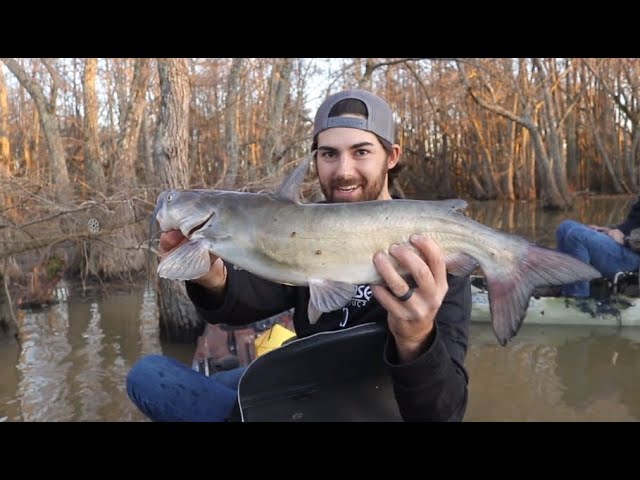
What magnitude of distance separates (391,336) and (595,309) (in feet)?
17.9

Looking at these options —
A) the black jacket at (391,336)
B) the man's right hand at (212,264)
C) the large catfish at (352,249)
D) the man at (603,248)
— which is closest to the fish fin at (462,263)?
the large catfish at (352,249)

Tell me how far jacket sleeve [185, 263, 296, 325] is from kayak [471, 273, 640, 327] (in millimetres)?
4214

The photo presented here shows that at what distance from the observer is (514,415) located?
4590 mm

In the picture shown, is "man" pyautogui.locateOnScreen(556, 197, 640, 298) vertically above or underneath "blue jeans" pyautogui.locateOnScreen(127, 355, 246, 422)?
above

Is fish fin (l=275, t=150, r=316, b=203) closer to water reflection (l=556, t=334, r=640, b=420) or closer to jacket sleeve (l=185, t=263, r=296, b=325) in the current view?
jacket sleeve (l=185, t=263, r=296, b=325)

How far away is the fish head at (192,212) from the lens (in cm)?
216

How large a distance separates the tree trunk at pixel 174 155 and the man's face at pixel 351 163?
4.24 metres

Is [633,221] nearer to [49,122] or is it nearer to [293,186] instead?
[293,186]

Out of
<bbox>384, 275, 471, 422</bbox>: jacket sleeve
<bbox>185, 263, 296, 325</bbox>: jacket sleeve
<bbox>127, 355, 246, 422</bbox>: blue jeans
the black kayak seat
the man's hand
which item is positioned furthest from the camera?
<bbox>127, 355, 246, 422</bbox>: blue jeans

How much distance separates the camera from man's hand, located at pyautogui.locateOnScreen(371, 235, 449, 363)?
6.56 ft

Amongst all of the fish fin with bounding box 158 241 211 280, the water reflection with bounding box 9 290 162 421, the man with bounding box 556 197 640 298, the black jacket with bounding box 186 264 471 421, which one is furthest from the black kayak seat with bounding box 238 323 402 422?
the man with bounding box 556 197 640 298

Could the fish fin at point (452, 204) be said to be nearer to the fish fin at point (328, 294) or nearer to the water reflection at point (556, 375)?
the fish fin at point (328, 294)
